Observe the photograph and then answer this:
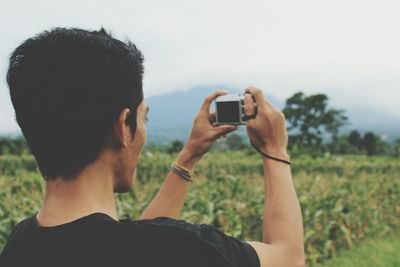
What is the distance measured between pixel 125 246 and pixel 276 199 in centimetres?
49

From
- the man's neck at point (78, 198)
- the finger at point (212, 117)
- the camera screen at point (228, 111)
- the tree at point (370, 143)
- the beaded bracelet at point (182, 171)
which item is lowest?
the tree at point (370, 143)

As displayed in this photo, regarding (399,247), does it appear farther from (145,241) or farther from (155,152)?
(155,152)

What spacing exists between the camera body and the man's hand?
4 cm

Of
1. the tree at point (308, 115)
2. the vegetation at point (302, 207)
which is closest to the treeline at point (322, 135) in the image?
the tree at point (308, 115)

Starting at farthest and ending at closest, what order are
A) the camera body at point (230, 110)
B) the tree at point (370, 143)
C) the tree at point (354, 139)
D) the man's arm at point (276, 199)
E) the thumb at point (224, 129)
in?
the tree at point (354, 139) < the tree at point (370, 143) < the thumb at point (224, 129) < the camera body at point (230, 110) < the man's arm at point (276, 199)

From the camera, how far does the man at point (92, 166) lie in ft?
4.67

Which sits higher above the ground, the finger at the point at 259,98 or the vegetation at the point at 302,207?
the finger at the point at 259,98

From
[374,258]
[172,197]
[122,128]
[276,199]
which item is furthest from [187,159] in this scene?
[374,258]

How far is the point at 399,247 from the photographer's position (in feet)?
20.4

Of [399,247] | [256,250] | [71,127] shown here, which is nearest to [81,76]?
[71,127]

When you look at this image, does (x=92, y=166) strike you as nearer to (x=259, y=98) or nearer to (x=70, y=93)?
(x=70, y=93)

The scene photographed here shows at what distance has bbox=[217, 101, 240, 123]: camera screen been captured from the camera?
6.34 feet

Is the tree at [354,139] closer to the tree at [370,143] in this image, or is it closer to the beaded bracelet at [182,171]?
the tree at [370,143]

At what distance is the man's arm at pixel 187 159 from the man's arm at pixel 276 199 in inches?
10.5
